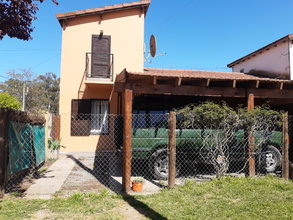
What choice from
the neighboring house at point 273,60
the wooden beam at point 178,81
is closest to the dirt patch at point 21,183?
the wooden beam at point 178,81

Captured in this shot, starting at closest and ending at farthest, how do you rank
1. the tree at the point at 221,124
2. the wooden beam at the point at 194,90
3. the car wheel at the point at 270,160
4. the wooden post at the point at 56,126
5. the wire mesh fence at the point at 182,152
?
the tree at the point at 221,124 → the wire mesh fence at the point at 182,152 → the wooden beam at the point at 194,90 → the car wheel at the point at 270,160 → the wooden post at the point at 56,126

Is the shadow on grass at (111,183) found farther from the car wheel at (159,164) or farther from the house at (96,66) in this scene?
the house at (96,66)

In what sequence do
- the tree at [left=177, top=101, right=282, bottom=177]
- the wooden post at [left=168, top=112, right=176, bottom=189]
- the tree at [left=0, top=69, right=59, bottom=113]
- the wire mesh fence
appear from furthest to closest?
the tree at [left=0, top=69, right=59, bottom=113], the wire mesh fence, the tree at [left=177, top=101, right=282, bottom=177], the wooden post at [left=168, top=112, right=176, bottom=189]

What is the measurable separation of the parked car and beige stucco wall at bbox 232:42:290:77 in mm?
5242

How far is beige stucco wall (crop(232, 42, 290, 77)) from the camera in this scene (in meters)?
9.85

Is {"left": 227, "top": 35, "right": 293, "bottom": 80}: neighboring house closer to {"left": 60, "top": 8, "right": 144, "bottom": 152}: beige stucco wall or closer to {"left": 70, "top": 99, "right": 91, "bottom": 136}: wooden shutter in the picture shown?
{"left": 60, "top": 8, "right": 144, "bottom": 152}: beige stucco wall

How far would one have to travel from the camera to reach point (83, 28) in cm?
1098

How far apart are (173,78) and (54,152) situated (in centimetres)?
626

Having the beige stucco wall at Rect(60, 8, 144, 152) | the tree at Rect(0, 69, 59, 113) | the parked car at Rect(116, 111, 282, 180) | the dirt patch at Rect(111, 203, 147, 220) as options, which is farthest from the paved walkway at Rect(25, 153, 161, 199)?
the tree at Rect(0, 69, 59, 113)

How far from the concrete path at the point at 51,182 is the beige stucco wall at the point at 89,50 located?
2.55 meters

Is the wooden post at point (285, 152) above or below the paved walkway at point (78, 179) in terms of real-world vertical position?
above

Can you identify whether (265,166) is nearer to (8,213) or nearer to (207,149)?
(207,149)

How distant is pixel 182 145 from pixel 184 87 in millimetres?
1551

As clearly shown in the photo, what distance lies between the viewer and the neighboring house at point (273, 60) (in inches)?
380
